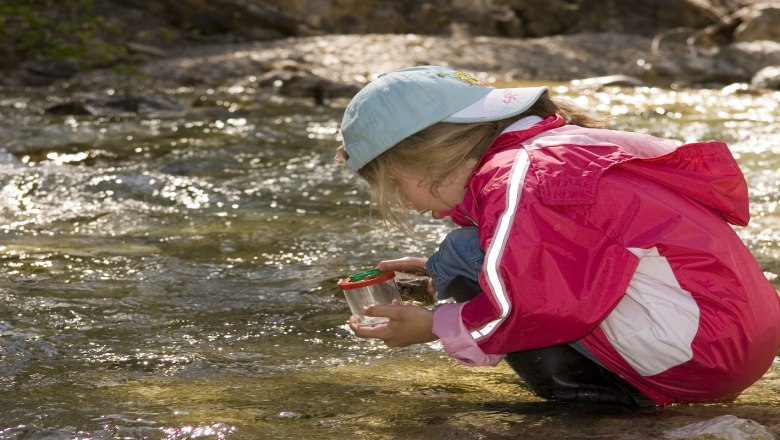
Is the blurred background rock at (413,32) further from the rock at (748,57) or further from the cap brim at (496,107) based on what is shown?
the cap brim at (496,107)

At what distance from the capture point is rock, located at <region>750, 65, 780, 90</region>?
38.2 feet

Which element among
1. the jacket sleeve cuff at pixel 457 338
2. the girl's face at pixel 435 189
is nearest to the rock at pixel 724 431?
the jacket sleeve cuff at pixel 457 338

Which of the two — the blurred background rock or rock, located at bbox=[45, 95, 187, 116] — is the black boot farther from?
the blurred background rock

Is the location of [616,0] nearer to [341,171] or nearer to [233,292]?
[341,171]

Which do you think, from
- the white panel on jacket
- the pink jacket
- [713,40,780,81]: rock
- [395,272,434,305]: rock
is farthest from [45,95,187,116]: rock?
the white panel on jacket

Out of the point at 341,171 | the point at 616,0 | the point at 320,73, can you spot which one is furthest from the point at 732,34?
the point at 341,171

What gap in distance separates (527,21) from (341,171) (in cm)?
1100

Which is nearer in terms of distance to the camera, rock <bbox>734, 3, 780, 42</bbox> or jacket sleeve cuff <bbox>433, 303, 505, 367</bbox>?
jacket sleeve cuff <bbox>433, 303, 505, 367</bbox>

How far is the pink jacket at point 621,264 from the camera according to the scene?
2.38 meters

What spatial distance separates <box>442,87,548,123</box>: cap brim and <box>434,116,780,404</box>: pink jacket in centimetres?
7

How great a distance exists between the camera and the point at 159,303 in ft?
12.3

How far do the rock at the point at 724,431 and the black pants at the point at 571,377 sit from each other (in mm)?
353

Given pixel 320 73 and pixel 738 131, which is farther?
pixel 320 73

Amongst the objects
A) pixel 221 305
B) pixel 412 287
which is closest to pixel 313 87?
pixel 221 305
